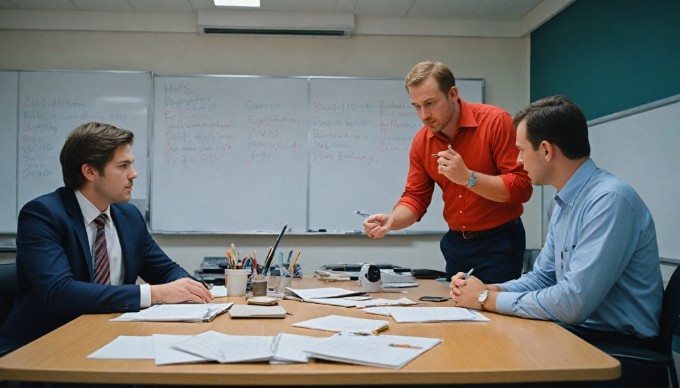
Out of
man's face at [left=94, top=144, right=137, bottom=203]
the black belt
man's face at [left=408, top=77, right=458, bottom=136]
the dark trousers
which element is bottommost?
the dark trousers

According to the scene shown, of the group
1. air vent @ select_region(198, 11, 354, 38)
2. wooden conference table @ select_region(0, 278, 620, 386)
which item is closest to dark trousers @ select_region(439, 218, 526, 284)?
wooden conference table @ select_region(0, 278, 620, 386)

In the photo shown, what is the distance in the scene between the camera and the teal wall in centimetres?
300

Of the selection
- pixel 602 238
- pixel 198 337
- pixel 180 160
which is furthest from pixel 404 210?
pixel 180 160

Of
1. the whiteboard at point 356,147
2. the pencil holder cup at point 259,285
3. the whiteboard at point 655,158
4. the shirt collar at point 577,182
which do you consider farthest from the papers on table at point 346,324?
the whiteboard at point 356,147

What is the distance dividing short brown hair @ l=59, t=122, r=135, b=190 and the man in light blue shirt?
3.93ft

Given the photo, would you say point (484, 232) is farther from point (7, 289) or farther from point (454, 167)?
point (7, 289)

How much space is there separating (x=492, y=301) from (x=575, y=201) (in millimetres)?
378

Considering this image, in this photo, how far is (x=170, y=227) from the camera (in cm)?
440

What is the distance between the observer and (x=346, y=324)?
1462mm

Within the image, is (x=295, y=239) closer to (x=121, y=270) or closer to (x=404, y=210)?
(x=404, y=210)

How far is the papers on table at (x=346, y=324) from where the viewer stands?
1.39 meters

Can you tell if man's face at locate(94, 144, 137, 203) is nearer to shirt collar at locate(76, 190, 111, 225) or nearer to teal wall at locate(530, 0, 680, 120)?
shirt collar at locate(76, 190, 111, 225)

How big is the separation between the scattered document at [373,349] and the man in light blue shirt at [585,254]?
0.41 m

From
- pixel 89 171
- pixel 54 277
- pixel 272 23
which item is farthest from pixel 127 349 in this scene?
pixel 272 23
